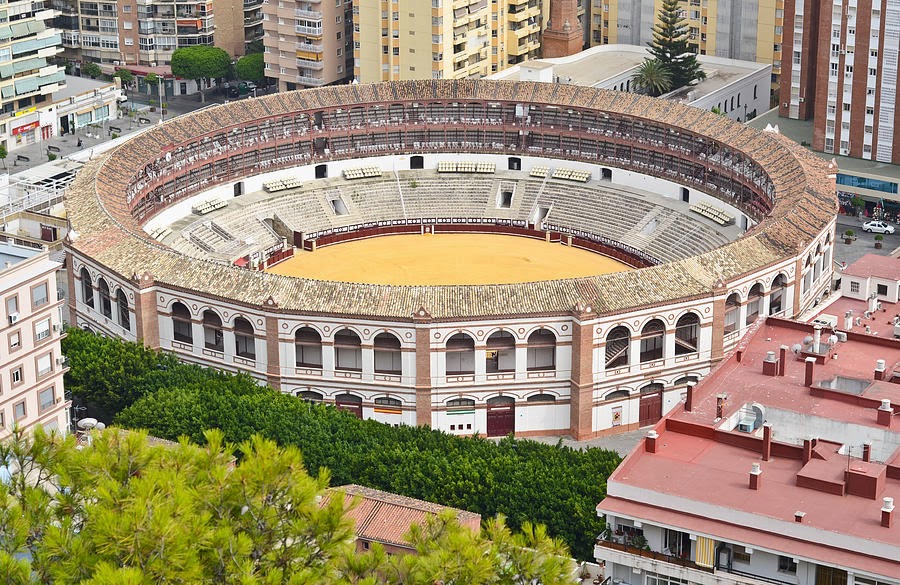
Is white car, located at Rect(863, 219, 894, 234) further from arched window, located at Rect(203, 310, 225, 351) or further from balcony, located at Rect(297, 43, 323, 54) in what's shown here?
arched window, located at Rect(203, 310, 225, 351)

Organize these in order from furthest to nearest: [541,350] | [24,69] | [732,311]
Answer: [24,69] < [732,311] < [541,350]

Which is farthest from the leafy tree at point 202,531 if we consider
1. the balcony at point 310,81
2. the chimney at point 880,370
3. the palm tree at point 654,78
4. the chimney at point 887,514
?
the balcony at point 310,81

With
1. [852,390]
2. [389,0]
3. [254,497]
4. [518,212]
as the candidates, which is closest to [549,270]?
[518,212]

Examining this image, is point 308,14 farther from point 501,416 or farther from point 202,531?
point 202,531

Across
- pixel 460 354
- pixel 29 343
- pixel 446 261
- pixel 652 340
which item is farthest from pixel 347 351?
pixel 446 261

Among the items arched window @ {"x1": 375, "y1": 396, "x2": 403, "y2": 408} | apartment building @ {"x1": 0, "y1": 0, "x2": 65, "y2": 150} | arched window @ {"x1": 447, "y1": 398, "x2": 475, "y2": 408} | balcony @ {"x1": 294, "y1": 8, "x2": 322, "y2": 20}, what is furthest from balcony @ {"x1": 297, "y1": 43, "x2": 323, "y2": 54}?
arched window @ {"x1": 447, "y1": 398, "x2": 475, "y2": 408}
